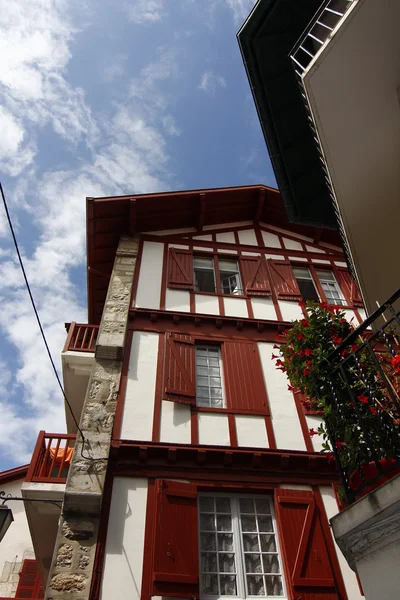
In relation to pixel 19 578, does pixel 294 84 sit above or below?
above

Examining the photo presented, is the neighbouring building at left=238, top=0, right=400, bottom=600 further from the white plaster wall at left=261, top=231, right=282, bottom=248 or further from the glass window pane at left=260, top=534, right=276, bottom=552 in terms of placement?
the white plaster wall at left=261, top=231, right=282, bottom=248

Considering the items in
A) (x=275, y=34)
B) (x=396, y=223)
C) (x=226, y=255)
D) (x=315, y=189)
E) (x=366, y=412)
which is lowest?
(x=366, y=412)

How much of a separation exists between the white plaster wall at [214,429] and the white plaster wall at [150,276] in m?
2.97

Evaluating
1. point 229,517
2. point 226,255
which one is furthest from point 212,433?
point 226,255

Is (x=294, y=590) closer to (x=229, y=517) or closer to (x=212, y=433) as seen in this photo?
(x=229, y=517)

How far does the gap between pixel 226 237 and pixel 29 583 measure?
1041cm

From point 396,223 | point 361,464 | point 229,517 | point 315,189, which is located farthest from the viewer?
point 315,189

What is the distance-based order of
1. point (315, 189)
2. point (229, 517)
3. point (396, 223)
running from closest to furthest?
1. point (396, 223)
2. point (229, 517)
3. point (315, 189)

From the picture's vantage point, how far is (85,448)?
6.98 meters

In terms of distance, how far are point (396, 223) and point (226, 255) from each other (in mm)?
6605

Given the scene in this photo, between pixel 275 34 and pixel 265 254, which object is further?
pixel 265 254

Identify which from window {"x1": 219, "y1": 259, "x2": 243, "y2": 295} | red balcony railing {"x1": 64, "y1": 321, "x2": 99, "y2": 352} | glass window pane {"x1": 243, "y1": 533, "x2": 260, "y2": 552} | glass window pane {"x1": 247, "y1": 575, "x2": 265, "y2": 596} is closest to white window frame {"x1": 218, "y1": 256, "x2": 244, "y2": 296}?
window {"x1": 219, "y1": 259, "x2": 243, "y2": 295}

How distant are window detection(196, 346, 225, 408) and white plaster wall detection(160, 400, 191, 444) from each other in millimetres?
446

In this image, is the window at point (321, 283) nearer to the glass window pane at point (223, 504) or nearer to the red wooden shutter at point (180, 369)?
the red wooden shutter at point (180, 369)
